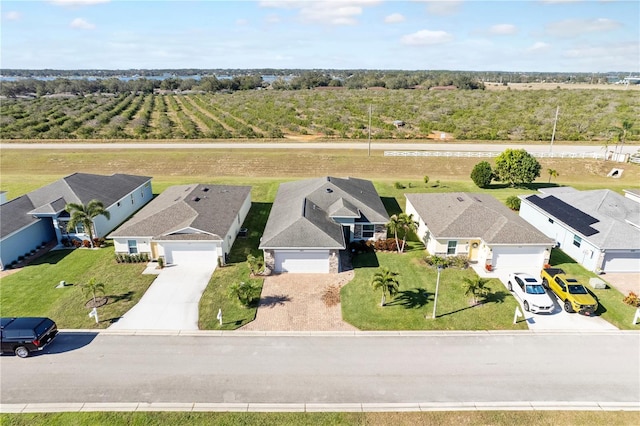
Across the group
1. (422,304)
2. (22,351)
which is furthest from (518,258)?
(22,351)

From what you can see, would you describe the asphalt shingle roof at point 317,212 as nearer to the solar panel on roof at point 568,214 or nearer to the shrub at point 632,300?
the solar panel on roof at point 568,214

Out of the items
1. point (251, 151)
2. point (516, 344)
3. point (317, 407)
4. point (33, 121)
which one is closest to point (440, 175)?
point (251, 151)

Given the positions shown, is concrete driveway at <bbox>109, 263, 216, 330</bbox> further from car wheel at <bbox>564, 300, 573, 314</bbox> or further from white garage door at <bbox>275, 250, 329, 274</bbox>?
car wheel at <bbox>564, 300, 573, 314</bbox>

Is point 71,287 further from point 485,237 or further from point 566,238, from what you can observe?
point 566,238

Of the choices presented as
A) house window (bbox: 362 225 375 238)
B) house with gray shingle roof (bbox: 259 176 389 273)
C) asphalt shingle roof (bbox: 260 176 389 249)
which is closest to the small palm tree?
Answer: house with gray shingle roof (bbox: 259 176 389 273)

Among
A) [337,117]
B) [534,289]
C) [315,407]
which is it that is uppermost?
[337,117]

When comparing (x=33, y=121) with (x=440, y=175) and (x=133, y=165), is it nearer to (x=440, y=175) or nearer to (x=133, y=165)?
(x=133, y=165)
